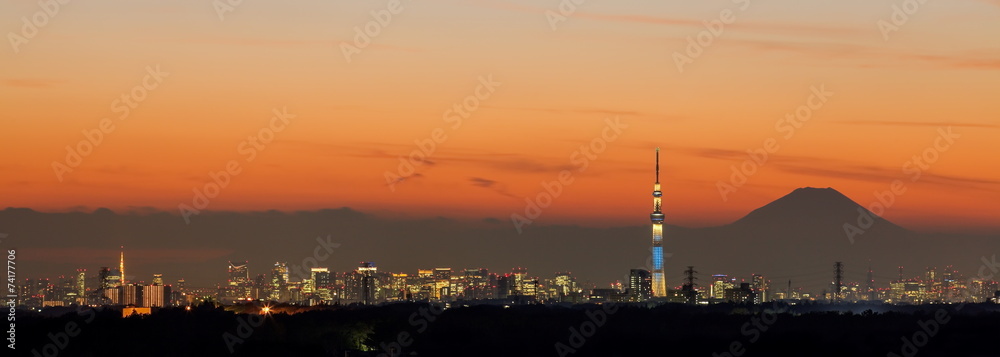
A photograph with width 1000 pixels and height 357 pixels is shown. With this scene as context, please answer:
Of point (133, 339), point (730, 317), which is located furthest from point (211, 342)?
point (730, 317)

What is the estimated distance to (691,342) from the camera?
133000 millimetres

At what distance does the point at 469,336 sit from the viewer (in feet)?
477

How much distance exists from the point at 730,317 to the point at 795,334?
58701 mm

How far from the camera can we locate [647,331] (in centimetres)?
16188

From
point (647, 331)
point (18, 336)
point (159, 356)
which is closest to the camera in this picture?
point (159, 356)

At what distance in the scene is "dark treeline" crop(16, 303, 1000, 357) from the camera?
9744 cm

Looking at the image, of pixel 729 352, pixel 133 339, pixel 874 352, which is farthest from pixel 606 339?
pixel 133 339

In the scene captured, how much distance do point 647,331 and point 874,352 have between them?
4601 centimetres

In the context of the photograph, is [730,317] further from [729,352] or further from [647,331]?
[729,352]

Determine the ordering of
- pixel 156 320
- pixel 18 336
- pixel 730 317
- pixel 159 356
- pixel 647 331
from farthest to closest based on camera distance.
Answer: pixel 730 317, pixel 647 331, pixel 156 320, pixel 18 336, pixel 159 356

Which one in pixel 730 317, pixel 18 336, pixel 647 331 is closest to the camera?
pixel 18 336

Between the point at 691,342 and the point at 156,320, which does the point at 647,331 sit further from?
the point at 156,320

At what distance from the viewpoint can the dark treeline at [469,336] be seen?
97.4 m

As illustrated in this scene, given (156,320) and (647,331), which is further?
(647,331)
